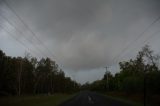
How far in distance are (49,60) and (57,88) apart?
34017 millimetres

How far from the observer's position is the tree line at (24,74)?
6719cm

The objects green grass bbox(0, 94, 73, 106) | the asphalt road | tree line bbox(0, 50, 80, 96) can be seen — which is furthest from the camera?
tree line bbox(0, 50, 80, 96)

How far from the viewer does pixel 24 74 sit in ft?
307

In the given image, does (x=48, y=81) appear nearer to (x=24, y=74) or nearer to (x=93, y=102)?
(x=24, y=74)

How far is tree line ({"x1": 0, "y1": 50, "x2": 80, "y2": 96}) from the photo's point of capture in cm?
6719

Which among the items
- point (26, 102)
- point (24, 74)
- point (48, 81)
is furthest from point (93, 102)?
point (48, 81)

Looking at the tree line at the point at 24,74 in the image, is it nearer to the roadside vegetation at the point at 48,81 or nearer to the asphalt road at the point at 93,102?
the roadside vegetation at the point at 48,81

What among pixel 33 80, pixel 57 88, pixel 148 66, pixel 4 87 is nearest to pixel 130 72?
pixel 148 66

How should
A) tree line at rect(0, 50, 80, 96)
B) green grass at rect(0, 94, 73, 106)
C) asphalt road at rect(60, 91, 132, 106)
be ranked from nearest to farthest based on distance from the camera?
asphalt road at rect(60, 91, 132, 106) → green grass at rect(0, 94, 73, 106) → tree line at rect(0, 50, 80, 96)

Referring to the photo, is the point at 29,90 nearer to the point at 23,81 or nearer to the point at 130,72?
the point at 23,81

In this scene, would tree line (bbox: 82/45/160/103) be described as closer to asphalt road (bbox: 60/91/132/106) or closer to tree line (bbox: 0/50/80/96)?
asphalt road (bbox: 60/91/132/106)

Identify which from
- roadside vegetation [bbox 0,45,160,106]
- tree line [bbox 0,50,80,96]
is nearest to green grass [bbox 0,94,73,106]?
roadside vegetation [bbox 0,45,160,106]

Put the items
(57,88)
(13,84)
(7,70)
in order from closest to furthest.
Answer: (7,70), (13,84), (57,88)

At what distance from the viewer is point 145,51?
7075 cm
